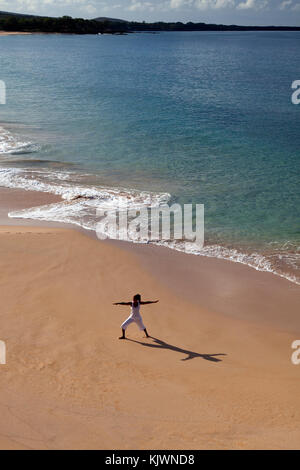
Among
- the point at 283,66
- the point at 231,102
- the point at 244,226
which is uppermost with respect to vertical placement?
the point at 283,66

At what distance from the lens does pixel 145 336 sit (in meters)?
11.5

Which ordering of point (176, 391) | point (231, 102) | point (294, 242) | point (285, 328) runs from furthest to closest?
point (231, 102), point (294, 242), point (285, 328), point (176, 391)

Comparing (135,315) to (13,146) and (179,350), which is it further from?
(13,146)

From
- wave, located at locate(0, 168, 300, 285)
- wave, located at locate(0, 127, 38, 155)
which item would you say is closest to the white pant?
wave, located at locate(0, 168, 300, 285)

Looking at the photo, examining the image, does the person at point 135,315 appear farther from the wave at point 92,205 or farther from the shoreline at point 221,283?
the wave at point 92,205

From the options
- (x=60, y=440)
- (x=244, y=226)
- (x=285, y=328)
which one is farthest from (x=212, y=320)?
(x=244, y=226)

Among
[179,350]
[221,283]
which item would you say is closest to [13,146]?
[221,283]

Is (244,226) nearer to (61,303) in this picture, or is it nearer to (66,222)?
(66,222)

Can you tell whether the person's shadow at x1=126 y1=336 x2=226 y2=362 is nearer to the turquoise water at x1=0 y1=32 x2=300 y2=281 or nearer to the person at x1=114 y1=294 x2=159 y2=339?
the person at x1=114 y1=294 x2=159 y2=339

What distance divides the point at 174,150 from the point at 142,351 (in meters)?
20.1

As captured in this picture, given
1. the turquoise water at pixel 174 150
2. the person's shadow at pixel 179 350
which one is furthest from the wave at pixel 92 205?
the person's shadow at pixel 179 350

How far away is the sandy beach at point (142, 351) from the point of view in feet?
27.6

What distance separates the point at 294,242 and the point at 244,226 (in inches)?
85.1

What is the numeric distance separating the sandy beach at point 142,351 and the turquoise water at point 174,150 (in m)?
2.59
